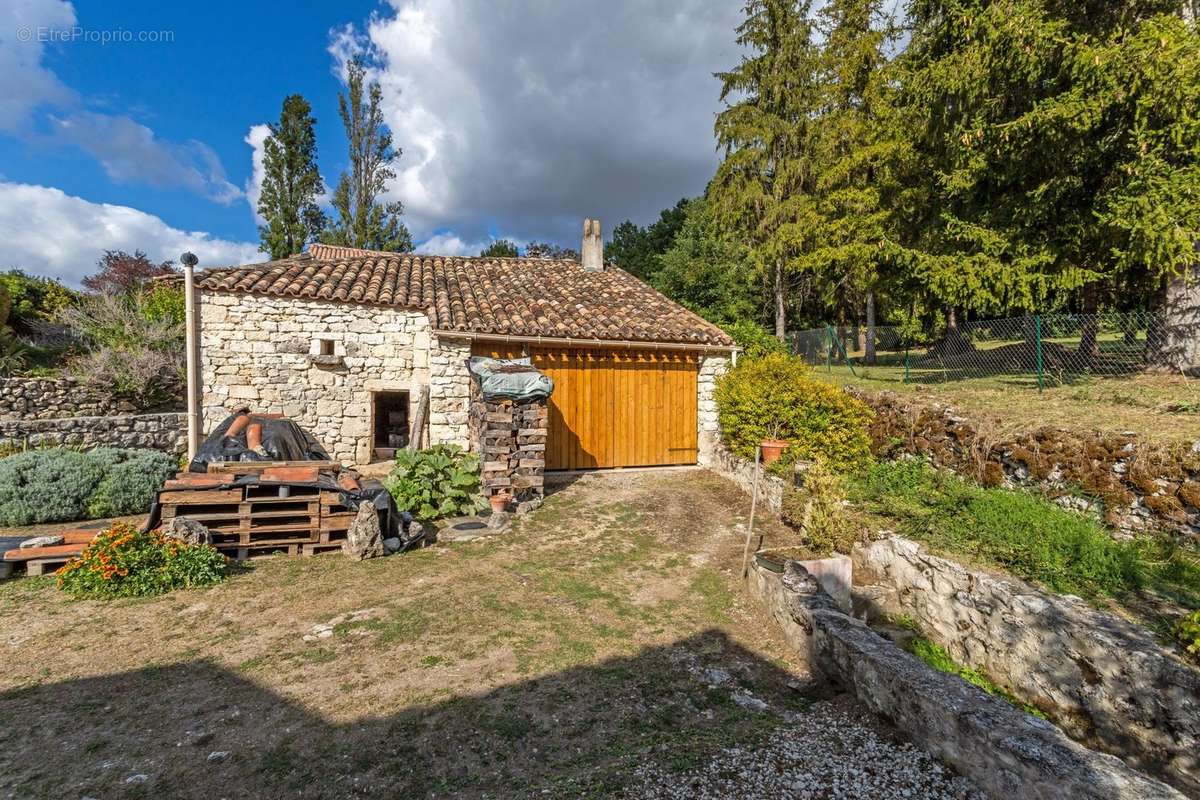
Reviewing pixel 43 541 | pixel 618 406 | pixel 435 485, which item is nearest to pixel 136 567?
pixel 43 541

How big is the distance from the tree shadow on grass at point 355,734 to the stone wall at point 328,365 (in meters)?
6.69

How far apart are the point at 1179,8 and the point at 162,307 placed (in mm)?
22285

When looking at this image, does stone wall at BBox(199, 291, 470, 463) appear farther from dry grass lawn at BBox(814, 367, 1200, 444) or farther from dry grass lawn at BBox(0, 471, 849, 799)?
dry grass lawn at BBox(814, 367, 1200, 444)

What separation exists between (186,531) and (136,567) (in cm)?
55

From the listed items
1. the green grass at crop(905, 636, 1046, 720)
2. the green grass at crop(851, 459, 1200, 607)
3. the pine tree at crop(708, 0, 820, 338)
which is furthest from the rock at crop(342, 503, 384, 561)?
the pine tree at crop(708, 0, 820, 338)

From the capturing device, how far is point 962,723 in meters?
2.78

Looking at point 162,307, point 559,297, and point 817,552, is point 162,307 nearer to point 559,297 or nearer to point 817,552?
point 559,297

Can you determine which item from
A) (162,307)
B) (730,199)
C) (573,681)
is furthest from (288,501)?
(730,199)

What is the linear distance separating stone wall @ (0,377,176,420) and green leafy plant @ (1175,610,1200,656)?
16753mm

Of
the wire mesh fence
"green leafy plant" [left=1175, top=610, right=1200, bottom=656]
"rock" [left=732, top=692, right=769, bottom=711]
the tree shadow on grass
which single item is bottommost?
"rock" [left=732, top=692, right=769, bottom=711]

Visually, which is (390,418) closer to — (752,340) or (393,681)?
(752,340)

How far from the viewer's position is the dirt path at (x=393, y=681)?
113 inches

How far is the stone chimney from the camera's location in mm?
14438

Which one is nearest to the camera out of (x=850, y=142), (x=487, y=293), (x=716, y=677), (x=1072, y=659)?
(x=1072, y=659)
